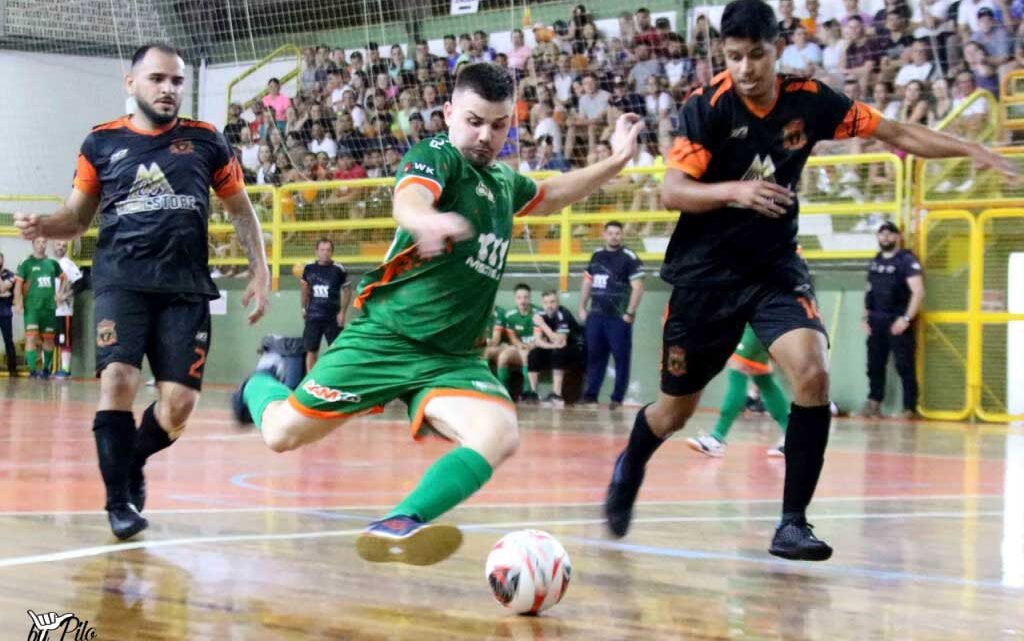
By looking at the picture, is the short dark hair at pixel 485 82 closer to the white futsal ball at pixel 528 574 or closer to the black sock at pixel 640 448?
the white futsal ball at pixel 528 574

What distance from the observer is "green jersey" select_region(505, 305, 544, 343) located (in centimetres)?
1850

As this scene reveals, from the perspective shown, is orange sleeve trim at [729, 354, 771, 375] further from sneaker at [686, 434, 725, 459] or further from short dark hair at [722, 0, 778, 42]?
short dark hair at [722, 0, 778, 42]

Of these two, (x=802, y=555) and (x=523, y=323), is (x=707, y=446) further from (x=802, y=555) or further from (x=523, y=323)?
(x=523, y=323)

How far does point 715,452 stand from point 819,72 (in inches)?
296

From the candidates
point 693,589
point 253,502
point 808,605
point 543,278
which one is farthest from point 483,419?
point 543,278

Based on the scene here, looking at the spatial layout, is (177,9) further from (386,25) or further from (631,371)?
(631,371)

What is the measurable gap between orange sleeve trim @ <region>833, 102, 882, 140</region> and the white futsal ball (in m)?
2.28

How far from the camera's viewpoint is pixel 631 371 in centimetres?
1861

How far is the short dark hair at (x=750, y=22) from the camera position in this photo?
5.30 meters

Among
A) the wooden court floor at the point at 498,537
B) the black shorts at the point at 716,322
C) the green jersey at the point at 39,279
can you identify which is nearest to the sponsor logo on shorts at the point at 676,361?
the black shorts at the point at 716,322

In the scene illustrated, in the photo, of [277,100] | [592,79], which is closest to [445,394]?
[592,79]

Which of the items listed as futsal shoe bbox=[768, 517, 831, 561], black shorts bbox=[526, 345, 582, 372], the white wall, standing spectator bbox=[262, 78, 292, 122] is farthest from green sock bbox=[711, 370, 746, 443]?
the white wall

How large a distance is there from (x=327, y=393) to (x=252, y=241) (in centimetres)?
192

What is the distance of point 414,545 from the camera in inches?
165
